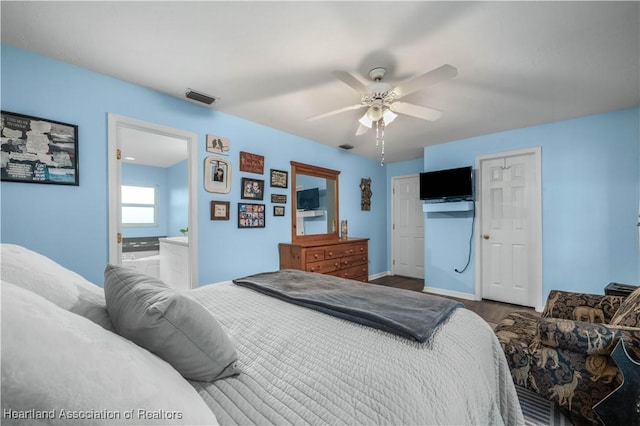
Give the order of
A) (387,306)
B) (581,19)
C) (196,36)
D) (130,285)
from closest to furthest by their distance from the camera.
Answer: (130,285) < (387,306) < (581,19) < (196,36)

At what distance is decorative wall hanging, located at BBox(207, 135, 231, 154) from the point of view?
284 centimetres

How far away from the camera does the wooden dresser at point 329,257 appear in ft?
10.7

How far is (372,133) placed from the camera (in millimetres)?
3721

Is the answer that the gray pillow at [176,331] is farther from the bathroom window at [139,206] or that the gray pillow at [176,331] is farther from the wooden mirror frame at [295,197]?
the bathroom window at [139,206]

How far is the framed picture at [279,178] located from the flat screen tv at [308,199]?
0.29m

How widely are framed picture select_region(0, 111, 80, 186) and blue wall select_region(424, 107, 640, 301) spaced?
4739 millimetres

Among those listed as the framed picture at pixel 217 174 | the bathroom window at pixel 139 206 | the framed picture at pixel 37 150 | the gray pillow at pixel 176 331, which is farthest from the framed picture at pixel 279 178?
the bathroom window at pixel 139 206

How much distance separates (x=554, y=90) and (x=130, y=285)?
3.56 m

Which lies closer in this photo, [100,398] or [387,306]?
[100,398]

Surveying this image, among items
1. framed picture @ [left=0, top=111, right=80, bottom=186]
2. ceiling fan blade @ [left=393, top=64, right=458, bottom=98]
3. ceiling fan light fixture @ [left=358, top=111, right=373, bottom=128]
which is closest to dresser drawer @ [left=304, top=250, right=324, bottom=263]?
ceiling fan light fixture @ [left=358, top=111, right=373, bottom=128]


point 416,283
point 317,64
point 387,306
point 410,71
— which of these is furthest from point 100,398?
point 416,283

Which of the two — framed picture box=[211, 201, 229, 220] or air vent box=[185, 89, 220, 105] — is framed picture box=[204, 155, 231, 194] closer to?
framed picture box=[211, 201, 229, 220]

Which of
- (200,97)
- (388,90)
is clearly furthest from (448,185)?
(200,97)

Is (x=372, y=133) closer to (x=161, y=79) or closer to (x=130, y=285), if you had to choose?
(x=161, y=79)
